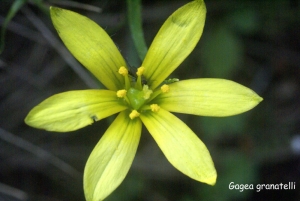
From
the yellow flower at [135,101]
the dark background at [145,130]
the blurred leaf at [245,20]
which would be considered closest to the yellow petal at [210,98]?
the yellow flower at [135,101]

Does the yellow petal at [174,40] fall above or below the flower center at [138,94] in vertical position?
above

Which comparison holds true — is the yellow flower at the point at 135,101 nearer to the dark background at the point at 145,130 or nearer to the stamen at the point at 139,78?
the stamen at the point at 139,78

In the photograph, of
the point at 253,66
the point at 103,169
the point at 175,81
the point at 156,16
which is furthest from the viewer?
the point at 253,66

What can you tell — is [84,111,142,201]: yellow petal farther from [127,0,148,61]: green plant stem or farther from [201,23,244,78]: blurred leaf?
[201,23,244,78]: blurred leaf


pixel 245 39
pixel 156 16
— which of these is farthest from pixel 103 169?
pixel 245 39

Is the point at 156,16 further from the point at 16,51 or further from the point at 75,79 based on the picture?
the point at 16,51

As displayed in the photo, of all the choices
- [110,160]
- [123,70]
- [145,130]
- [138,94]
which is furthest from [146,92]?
[145,130]
